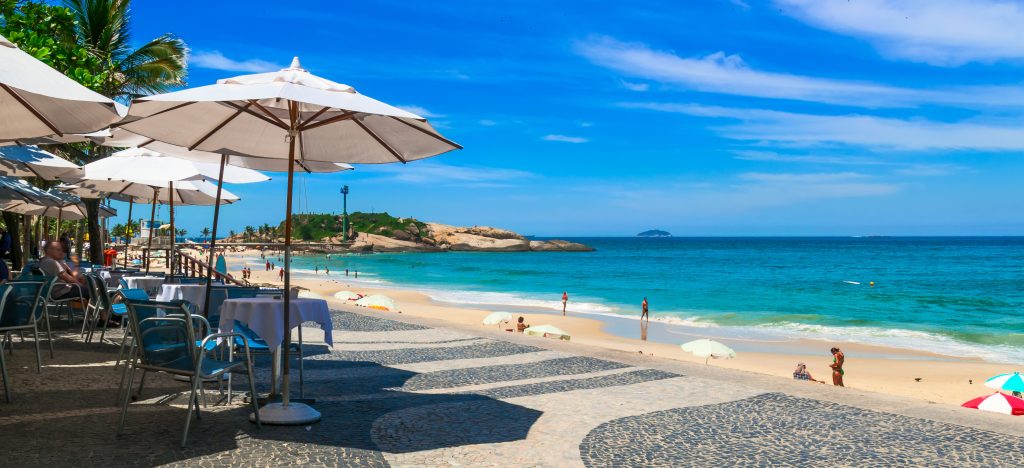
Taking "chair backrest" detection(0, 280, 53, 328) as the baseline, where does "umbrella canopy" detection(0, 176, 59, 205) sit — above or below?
above

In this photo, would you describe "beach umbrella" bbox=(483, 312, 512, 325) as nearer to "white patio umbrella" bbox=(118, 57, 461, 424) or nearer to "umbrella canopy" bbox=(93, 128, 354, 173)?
"umbrella canopy" bbox=(93, 128, 354, 173)

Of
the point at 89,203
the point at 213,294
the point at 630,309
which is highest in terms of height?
the point at 89,203

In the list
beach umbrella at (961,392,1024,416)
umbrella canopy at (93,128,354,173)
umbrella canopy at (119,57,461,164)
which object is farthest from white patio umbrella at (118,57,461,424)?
beach umbrella at (961,392,1024,416)

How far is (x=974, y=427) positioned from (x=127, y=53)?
18.7 m

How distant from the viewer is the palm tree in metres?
16.7

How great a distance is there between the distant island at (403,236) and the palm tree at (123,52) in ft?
302

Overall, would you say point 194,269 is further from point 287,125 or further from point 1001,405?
point 1001,405

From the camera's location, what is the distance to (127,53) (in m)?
17.8

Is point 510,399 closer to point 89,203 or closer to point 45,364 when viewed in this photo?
point 45,364

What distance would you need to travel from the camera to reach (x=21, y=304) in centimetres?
578

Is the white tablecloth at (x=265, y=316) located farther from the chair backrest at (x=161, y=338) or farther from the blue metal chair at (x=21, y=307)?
the blue metal chair at (x=21, y=307)

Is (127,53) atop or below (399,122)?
atop

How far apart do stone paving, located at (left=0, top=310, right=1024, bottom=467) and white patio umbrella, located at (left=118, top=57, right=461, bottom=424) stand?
0.66 m

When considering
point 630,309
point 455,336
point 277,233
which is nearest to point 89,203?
point 455,336
